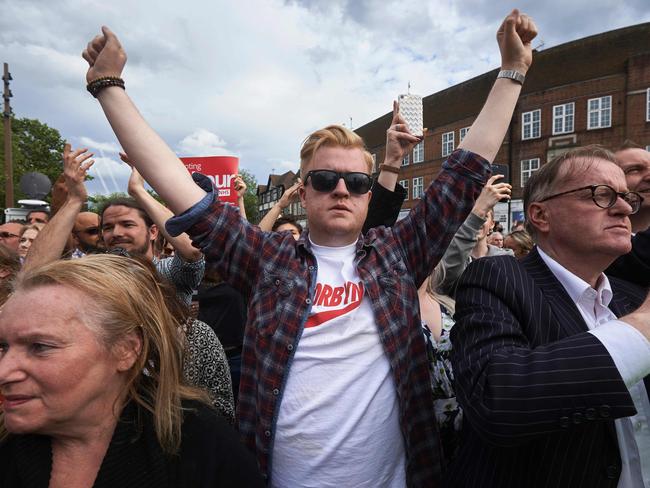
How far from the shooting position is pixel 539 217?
1.42m

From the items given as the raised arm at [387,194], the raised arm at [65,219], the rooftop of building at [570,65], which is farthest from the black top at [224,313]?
the rooftop of building at [570,65]

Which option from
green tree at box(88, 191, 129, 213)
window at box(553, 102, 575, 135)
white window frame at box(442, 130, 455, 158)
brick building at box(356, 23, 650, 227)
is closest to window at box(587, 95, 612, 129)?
brick building at box(356, 23, 650, 227)

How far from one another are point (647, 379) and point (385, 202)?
133cm

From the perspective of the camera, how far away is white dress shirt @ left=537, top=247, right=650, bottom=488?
2.99ft

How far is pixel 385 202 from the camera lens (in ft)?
7.29

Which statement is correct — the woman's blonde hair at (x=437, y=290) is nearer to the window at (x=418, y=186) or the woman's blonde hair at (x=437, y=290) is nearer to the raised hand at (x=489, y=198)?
the raised hand at (x=489, y=198)

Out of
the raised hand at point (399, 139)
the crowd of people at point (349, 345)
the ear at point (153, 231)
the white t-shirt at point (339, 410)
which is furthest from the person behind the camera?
the ear at point (153, 231)

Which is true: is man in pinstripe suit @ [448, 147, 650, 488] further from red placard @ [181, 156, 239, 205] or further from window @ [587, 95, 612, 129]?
window @ [587, 95, 612, 129]

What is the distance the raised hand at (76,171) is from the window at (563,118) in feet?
89.1

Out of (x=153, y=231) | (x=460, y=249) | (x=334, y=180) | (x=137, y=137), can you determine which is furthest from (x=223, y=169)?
(x=334, y=180)

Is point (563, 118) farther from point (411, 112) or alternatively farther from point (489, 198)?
point (411, 112)

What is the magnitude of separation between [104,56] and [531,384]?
5.91 feet

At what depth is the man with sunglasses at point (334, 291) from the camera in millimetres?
1400

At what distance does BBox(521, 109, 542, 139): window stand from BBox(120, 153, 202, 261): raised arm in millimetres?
27216
